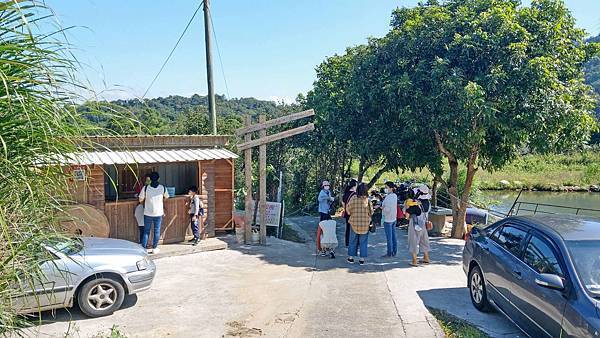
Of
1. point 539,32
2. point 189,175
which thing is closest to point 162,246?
point 189,175

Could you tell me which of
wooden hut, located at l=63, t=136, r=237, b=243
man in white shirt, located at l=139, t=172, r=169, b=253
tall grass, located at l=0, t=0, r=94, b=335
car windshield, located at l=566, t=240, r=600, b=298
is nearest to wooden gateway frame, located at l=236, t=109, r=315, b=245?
wooden hut, located at l=63, t=136, r=237, b=243

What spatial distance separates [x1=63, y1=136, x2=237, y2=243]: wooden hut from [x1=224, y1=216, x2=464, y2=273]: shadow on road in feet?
3.62

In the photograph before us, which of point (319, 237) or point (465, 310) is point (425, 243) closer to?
point (319, 237)

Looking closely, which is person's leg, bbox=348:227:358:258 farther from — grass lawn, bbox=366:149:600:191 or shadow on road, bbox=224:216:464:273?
grass lawn, bbox=366:149:600:191

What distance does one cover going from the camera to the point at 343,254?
10.9m

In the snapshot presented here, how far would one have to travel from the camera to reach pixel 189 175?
38.6 feet

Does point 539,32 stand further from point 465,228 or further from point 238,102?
point 238,102

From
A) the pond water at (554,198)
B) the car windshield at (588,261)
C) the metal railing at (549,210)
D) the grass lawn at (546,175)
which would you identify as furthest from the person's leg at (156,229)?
the pond water at (554,198)

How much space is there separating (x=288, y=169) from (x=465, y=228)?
8.31m

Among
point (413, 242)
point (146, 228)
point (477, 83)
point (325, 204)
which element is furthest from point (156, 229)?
point (477, 83)

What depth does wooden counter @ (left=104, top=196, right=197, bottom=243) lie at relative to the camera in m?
10.1

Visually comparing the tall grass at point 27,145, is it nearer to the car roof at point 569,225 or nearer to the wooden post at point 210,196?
the car roof at point 569,225

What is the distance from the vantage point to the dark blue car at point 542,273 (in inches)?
185

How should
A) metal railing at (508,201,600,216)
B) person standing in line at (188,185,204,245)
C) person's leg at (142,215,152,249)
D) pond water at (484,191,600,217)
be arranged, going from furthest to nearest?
pond water at (484,191,600,217) → metal railing at (508,201,600,216) → person standing in line at (188,185,204,245) → person's leg at (142,215,152,249)
